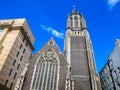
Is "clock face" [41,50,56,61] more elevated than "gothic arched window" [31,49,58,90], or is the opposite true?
"clock face" [41,50,56,61]

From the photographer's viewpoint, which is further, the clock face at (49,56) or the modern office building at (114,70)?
the modern office building at (114,70)

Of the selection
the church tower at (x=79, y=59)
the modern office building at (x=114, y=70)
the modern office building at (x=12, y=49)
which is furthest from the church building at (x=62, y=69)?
the modern office building at (x=12, y=49)

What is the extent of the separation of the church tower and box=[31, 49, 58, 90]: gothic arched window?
302 cm

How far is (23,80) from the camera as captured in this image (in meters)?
22.6

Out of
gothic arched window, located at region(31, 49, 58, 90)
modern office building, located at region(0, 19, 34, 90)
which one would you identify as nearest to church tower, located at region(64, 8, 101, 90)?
gothic arched window, located at region(31, 49, 58, 90)

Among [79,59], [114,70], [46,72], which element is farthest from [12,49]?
[114,70]

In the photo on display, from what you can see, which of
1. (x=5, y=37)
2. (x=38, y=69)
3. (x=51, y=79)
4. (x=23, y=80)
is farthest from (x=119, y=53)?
(x=5, y=37)

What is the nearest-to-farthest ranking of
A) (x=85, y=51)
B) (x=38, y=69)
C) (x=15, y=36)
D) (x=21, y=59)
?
(x=38, y=69) → (x=85, y=51) → (x=15, y=36) → (x=21, y=59)

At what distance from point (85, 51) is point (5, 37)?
22883mm

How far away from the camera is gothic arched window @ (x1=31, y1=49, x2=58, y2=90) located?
2243 centimetres

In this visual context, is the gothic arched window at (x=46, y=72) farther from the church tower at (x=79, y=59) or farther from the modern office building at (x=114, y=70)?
the modern office building at (x=114, y=70)

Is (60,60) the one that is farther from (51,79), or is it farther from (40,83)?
(40,83)

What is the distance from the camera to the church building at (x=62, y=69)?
2256 centimetres

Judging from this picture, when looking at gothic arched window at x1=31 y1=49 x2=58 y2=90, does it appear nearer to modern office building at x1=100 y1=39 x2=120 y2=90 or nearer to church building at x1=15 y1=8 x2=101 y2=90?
church building at x1=15 y1=8 x2=101 y2=90
